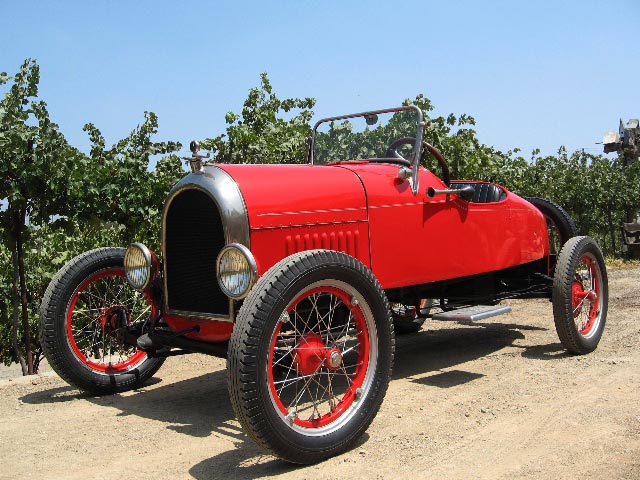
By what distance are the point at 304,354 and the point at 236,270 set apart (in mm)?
615

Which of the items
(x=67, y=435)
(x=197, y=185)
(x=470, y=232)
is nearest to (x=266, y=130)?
(x=470, y=232)

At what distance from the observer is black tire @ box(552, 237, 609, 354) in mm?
5848

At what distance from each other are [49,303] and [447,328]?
458 centimetres

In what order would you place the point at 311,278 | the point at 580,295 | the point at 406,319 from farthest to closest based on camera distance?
the point at 406,319
the point at 580,295
the point at 311,278

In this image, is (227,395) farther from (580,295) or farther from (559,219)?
(559,219)

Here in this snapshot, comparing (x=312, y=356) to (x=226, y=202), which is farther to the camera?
(x=226, y=202)

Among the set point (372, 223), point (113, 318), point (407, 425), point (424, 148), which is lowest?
point (407, 425)

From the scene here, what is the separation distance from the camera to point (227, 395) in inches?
197

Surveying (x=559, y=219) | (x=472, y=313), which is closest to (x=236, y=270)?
(x=472, y=313)

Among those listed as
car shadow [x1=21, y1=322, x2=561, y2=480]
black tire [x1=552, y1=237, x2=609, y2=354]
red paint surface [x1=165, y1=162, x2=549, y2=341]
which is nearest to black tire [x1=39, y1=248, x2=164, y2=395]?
car shadow [x1=21, y1=322, x2=561, y2=480]

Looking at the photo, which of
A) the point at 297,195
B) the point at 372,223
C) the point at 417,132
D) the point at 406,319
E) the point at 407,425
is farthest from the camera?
the point at 406,319

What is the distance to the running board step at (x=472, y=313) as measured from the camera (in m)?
5.02

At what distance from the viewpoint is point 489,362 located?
231 inches

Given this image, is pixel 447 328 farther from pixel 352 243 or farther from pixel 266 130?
pixel 266 130
